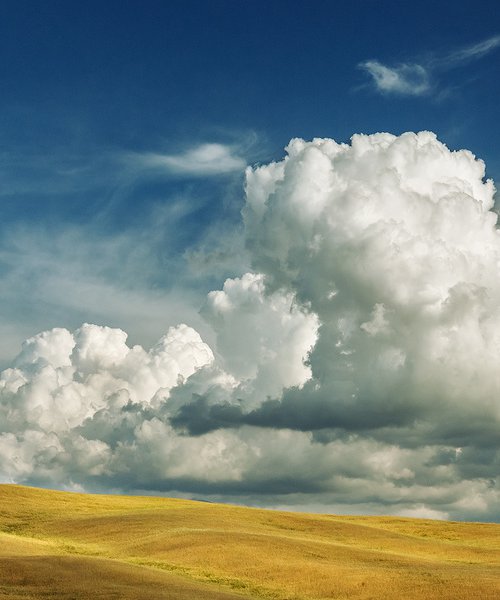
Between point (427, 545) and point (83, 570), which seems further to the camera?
point (427, 545)

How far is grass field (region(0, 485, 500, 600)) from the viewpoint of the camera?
142ft

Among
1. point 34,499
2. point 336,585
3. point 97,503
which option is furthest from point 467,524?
point 336,585

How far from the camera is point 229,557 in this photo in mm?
56906

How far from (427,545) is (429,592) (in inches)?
1553

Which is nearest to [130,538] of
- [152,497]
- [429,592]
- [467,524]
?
[429,592]

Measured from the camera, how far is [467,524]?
106250 mm

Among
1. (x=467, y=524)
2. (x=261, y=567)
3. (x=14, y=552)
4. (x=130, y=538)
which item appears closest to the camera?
(x=261, y=567)

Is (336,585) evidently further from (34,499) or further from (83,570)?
(34,499)

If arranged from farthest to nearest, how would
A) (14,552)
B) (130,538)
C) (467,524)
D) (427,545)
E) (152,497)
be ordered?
(152,497)
(467,524)
(427,545)
(130,538)
(14,552)

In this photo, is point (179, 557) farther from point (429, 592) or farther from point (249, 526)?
point (249, 526)

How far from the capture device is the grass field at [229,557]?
43344 millimetres

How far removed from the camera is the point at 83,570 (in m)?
47.3

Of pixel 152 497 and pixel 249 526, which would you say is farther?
pixel 152 497

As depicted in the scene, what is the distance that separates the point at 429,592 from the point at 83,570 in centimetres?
1921
